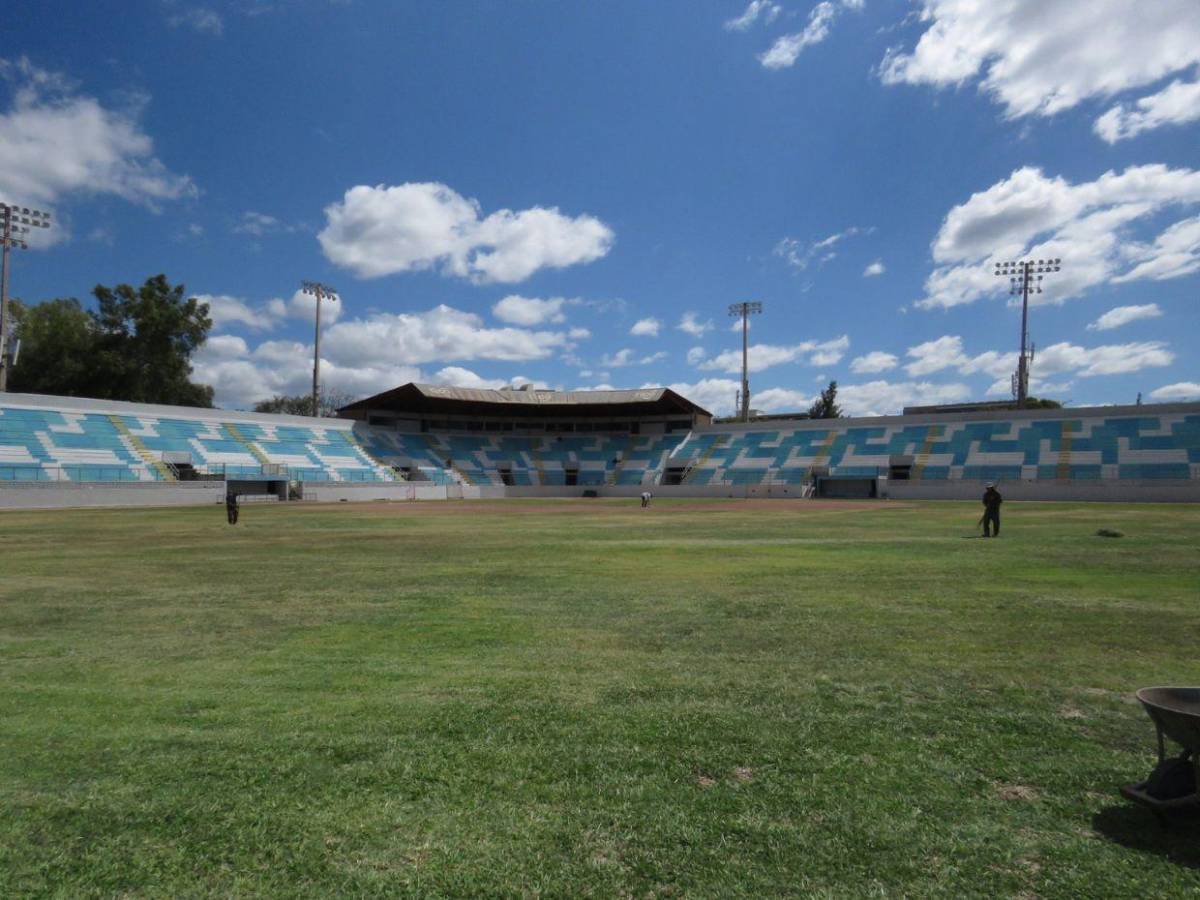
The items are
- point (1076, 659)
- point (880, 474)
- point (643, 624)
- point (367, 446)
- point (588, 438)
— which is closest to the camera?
point (1076, 659)

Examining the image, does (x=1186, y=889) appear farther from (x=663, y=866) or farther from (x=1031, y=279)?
(x=1031, y=279)

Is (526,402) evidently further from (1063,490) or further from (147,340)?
(1063,490)

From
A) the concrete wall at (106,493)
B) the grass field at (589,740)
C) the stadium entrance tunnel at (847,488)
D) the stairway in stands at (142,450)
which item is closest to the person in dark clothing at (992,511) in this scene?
the grass field at (589,740)

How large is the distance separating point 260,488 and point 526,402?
97.6 feet

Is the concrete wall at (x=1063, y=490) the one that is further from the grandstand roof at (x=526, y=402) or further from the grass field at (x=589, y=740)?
the grass field at (x=589, y=740)

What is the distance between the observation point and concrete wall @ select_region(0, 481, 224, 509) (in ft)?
116

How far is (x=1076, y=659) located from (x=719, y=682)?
350cm

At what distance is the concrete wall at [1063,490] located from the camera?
136 feet

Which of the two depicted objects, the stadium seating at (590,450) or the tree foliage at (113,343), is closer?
the stadium seating at (590,450)

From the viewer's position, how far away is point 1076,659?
622 centimetres

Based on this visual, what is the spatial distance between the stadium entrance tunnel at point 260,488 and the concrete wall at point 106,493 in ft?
8.85

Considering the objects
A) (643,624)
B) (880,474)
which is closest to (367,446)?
(880,474)

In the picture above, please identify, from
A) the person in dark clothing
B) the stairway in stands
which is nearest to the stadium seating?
the stairway in stands

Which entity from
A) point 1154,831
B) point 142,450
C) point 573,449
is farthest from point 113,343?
point 1154,831
